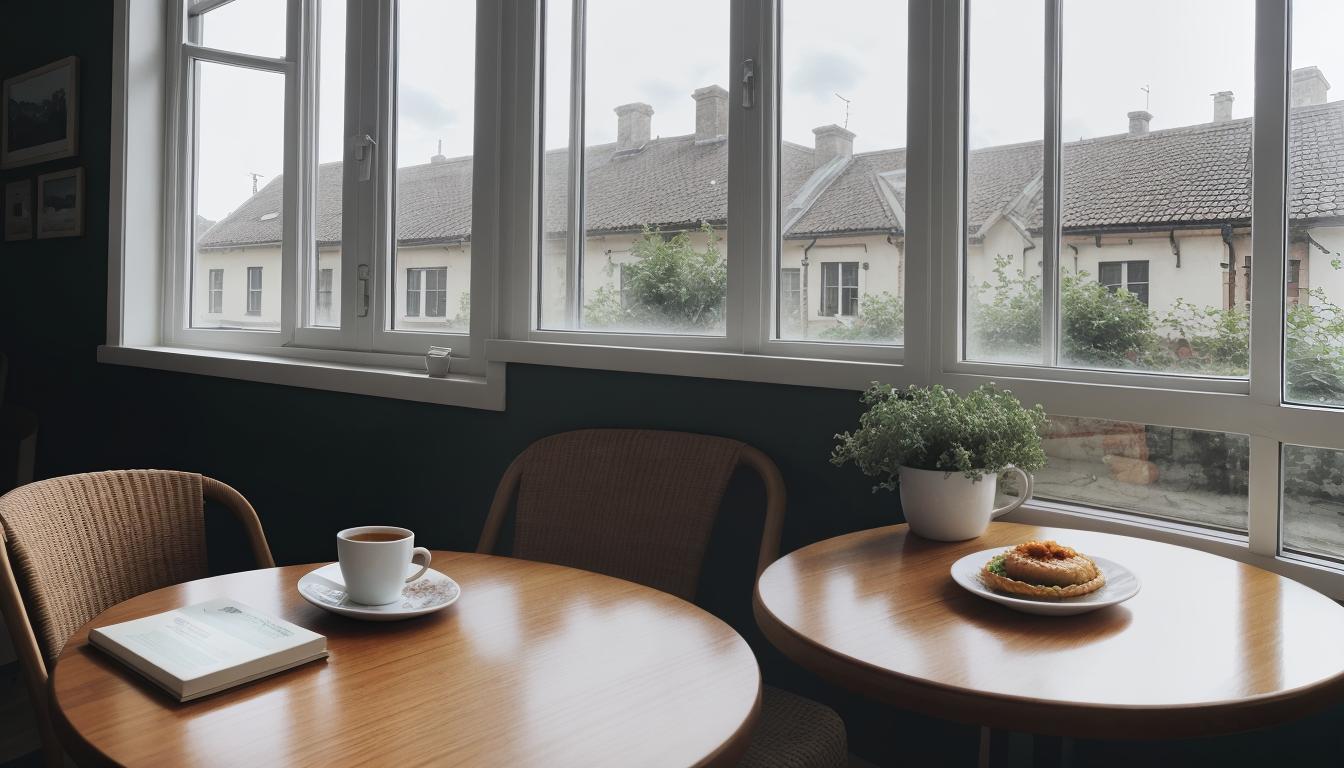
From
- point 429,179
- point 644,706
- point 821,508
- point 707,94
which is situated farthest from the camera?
point 429,179

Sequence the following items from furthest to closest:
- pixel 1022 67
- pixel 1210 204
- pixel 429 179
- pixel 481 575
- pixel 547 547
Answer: pixel 429 179, pixel 547 547, pixel 1022 67, pixel 1210 204, pixel 481 575

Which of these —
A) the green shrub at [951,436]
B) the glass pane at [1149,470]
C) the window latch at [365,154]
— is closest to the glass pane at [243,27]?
the window latch at [365,154]

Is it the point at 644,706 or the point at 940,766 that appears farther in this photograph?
the point at 940,766

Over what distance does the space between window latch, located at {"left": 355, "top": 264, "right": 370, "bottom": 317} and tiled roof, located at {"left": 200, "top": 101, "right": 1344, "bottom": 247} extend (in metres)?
0.20

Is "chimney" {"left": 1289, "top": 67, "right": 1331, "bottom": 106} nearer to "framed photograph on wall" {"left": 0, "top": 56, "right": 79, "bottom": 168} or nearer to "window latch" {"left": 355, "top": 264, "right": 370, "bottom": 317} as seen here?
"window latch" {"left": 355, "top": 264, "right": 370, "bottom": 317}

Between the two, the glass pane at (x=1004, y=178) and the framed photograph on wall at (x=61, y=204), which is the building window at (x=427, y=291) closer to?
the glass pane at (x=1004, y=178)

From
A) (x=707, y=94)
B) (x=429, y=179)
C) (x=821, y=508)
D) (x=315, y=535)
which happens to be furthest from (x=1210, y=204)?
(x=315, y=535)

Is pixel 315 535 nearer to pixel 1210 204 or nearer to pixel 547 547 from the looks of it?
pixel 547 547

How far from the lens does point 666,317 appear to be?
7.11 feet

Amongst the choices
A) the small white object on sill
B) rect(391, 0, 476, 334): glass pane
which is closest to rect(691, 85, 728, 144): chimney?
rect(391, 0, 476, 334): glass pane

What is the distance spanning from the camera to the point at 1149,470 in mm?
1514

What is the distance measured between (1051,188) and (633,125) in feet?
3.34

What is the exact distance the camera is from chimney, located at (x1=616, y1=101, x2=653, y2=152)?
2.21 m

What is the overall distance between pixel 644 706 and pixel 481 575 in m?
0.51
